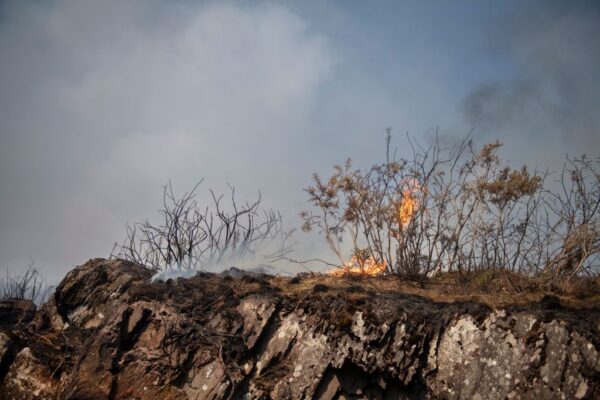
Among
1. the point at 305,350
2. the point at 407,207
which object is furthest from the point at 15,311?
the point at 407,207

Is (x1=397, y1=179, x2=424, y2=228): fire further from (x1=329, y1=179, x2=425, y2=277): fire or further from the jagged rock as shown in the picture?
the jagged rock

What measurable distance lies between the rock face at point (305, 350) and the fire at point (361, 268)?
1.80 metres

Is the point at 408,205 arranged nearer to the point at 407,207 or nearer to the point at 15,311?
the point at 407,207

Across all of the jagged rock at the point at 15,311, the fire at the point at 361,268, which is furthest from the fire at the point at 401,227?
the jagged rock at the point at 15,311

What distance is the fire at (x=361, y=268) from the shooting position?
9.93m

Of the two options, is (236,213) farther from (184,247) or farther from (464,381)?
(464,381)

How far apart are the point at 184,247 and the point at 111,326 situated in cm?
559

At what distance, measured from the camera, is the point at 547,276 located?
27.9 feet

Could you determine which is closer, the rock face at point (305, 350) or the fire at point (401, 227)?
the rock face at point (305, 350)

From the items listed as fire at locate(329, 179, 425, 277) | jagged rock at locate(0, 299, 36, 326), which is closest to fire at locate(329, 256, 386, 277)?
fire at locate(329, 179, 425, 277)

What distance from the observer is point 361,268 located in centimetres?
1030

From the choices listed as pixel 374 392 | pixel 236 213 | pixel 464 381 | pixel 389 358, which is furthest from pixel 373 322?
pixel 236 213

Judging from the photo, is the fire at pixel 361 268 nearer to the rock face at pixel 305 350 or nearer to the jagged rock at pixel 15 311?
the rock face at pixel 305 350

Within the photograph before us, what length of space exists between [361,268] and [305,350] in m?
3.85
